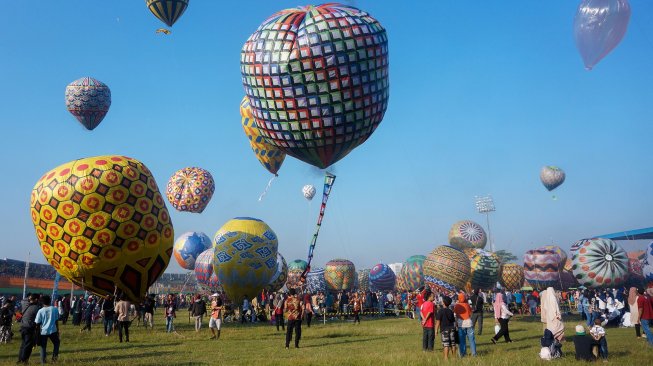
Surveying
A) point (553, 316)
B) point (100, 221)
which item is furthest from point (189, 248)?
point (553, 316)

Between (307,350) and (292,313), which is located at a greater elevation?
(292,313)

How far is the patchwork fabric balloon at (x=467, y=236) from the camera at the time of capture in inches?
2581

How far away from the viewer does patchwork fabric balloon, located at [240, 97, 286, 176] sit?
2866 cm

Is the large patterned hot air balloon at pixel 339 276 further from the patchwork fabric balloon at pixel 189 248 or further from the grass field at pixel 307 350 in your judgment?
the grass field at pixel 307 350

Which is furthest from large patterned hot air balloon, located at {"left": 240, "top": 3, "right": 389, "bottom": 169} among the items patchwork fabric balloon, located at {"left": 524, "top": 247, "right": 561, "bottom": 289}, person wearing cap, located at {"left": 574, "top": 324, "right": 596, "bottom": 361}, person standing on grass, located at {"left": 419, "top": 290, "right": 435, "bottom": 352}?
patchwork fabric balloon, located at {"left": 524, "top": 247, "right": 561, "bottom": 289}

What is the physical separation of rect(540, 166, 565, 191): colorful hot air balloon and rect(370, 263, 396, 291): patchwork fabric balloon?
21.3 metres

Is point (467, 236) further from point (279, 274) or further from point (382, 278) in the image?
point (279, 274)

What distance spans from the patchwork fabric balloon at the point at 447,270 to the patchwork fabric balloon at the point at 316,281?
66.6 feet

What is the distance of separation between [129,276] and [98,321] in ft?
54.9

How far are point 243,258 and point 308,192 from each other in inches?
1738

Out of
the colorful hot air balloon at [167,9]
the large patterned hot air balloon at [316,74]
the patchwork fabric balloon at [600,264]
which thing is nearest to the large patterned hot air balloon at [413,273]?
the patchwork fabric balloon at [600,264]

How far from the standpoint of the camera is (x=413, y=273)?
162ft

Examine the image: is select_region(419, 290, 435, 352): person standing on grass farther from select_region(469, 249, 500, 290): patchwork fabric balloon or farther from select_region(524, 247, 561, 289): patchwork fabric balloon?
select_region(524, 247, 561, 289): patchwork fabric balloon

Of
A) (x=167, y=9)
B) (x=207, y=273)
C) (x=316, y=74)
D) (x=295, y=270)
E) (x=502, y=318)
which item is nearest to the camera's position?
(x=502, y=318)
